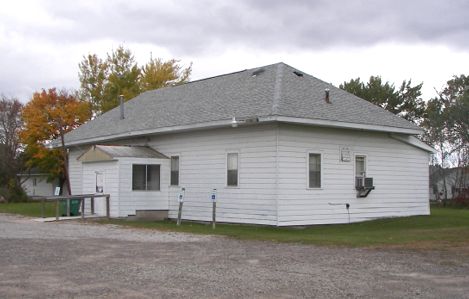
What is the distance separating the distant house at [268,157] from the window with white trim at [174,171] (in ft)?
0.13

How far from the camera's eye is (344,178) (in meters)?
22.2

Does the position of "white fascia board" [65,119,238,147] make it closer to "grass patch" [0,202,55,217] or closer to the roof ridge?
the roof ridge

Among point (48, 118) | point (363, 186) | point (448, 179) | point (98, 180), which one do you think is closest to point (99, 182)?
point (98, 180)

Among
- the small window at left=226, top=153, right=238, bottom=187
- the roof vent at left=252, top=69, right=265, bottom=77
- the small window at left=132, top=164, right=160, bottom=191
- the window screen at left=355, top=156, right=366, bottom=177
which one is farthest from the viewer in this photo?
the roof vent at left=252, top=69, right=265, bottom=77

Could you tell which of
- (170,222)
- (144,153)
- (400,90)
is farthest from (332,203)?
(400,90)

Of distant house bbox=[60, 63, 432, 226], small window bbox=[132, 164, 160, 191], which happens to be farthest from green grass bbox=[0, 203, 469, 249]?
small window bbox=[132, 164, 160, 191]

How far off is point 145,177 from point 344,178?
24.8ft

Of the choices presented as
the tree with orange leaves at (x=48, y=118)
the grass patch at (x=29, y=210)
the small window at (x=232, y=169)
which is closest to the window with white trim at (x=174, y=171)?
the small window at (x=232, y=169)

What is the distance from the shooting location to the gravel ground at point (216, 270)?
353 inches

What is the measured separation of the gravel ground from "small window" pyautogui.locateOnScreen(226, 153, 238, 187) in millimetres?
5993

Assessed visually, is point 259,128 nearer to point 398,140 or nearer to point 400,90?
point 398,140

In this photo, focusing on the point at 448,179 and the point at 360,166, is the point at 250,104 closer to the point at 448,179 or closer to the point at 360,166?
the point at 360,166

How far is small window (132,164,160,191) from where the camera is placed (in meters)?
24.1

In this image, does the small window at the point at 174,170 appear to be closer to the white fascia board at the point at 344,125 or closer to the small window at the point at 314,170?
the small window at the point at 314,170
